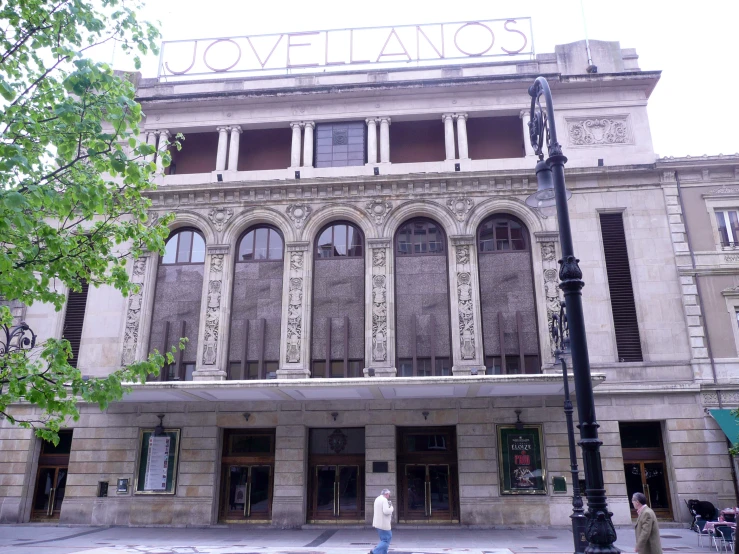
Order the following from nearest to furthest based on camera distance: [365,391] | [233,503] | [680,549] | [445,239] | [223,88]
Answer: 1. [680,549]
2. [365,391]
3. [233,503]
4. [445,239]
5. [223,88]

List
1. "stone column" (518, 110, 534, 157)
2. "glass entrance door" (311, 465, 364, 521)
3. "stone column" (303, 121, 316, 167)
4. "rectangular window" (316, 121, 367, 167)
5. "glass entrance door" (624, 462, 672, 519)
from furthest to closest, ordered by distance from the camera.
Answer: "rectangular window" (316, 121, 367, 167) < "stone column" (303, 121, 316, 167) < "stone column" (518, 110, 534, 157) < "glass entrance door" (311, 465, 364, 521) < "glass entrance door" (624, 462, 672, 519)

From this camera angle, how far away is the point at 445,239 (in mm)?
25969

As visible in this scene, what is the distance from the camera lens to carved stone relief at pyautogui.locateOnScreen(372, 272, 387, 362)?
2409 centimetres

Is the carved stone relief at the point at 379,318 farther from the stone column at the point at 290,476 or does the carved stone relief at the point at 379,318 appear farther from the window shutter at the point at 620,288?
the window shutter at the point at 620,288

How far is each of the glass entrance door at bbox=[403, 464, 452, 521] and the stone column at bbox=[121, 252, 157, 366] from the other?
42.1ft

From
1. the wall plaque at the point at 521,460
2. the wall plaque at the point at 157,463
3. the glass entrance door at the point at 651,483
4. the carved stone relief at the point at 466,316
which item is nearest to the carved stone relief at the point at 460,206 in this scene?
the carved stone relief at the point at 466,316

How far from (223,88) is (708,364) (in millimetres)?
25912

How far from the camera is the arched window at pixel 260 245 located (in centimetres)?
2659

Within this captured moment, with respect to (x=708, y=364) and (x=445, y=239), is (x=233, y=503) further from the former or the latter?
(x=708, y=364)

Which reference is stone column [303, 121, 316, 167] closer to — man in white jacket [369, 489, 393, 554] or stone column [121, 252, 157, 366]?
stone column [121, 252, 157, 366]

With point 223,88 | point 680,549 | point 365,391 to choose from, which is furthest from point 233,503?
point 223,88

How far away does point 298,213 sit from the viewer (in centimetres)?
2639

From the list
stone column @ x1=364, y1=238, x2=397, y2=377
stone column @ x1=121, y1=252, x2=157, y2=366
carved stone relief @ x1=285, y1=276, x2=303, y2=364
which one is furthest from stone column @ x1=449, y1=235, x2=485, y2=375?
stone column @ x1=121, y1=252, x2=157, y2=366

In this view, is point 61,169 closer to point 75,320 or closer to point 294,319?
point 294,319
